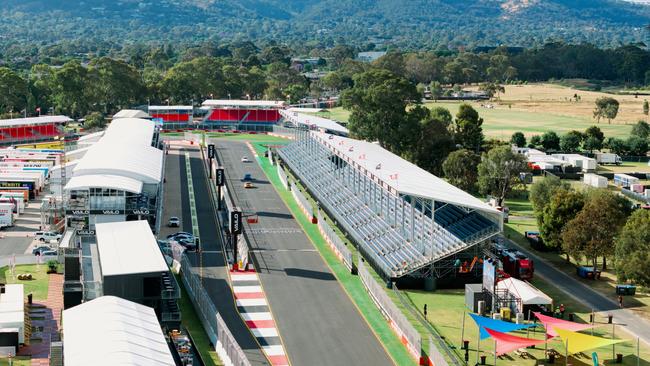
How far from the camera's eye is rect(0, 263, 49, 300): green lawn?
181 ft

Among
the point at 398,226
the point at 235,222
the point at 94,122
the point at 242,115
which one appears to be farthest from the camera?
the point at 242,115

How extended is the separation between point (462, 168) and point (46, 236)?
41718 mm

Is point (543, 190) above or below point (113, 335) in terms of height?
above

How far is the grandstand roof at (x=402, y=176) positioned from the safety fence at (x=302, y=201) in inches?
198

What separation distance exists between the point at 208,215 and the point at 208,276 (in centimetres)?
2094

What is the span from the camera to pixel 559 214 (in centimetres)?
6481

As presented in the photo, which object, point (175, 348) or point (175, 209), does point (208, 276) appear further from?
point (175, 209)

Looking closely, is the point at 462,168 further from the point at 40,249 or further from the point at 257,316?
the point at 257,316

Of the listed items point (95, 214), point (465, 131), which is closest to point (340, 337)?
point (95, 214)

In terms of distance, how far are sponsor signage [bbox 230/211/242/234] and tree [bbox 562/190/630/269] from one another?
21.2 m

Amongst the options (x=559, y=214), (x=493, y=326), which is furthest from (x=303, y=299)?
(x=559, y=214)

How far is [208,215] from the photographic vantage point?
78.6 metres

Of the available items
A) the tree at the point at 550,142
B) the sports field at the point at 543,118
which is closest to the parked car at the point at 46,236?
the tree at the point at 550,142

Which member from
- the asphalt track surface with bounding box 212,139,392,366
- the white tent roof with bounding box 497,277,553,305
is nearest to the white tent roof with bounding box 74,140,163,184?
the asphalt track surface with bounding box 212,139,392,366
